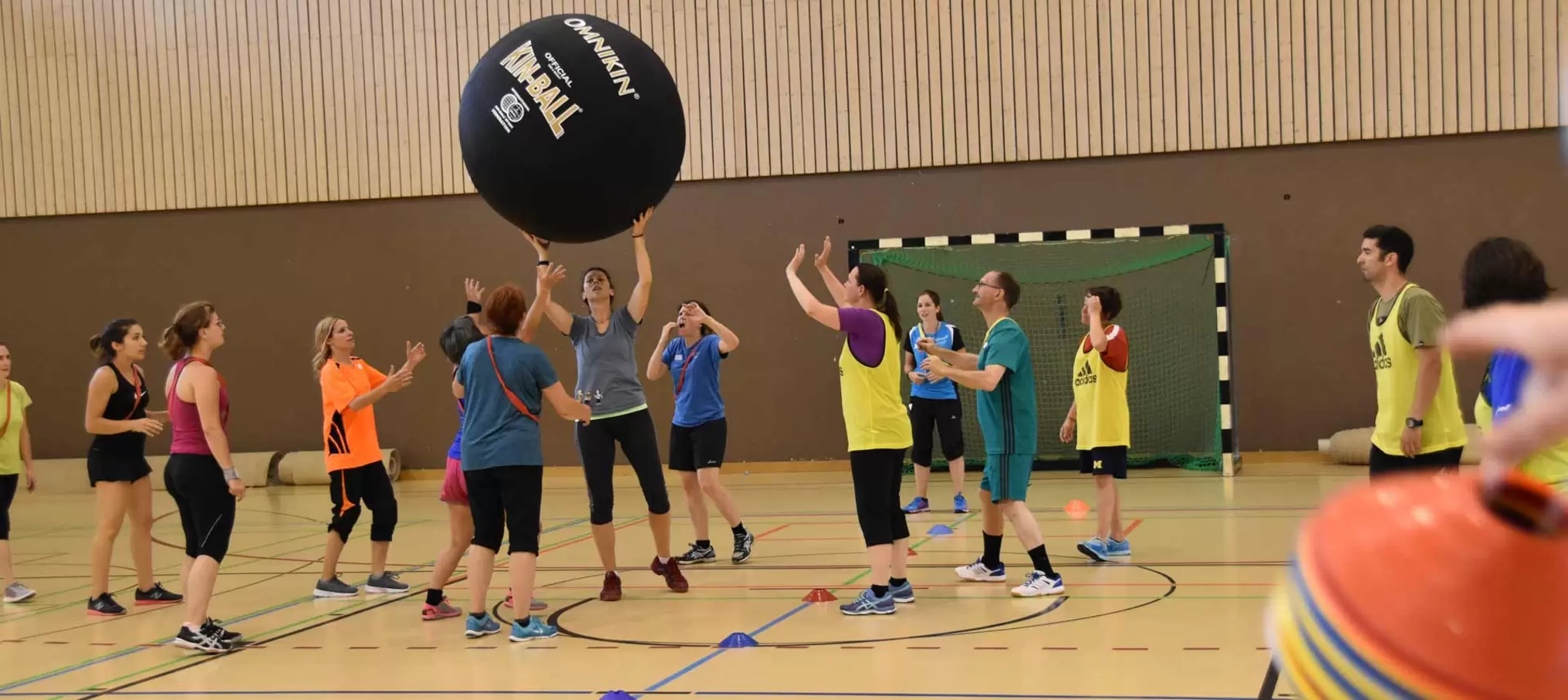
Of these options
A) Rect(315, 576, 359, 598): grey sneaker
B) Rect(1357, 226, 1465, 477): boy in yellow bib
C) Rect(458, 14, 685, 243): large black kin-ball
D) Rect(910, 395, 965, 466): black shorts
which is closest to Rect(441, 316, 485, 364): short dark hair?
Rect(315, 576, 359, 598): grey sneaker

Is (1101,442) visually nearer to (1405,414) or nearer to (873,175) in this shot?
(1405,414)

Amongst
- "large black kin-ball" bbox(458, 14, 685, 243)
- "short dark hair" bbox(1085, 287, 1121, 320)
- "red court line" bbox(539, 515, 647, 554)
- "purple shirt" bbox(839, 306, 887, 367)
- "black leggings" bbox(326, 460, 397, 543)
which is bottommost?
"red court line" bbox(539, 515, 647, 554)

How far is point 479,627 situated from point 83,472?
1097 centimetres

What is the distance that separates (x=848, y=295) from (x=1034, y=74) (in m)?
7.57

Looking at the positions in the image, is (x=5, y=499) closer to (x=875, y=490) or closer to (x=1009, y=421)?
(x=875, y=490)

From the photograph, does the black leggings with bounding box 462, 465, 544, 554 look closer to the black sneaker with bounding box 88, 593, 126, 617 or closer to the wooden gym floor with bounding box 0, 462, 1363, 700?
the wooden gym floor with bounding box 0, 462, 1363, 700

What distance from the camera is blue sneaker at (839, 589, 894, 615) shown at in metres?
5.71

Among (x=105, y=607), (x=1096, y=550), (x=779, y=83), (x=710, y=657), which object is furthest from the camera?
(x=779, y=83)

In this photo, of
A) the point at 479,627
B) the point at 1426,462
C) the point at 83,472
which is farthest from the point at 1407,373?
the point at 83,472

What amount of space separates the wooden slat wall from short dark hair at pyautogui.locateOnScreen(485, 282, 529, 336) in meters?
7.94

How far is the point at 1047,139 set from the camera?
12.7 meters

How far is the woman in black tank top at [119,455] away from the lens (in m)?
6.59

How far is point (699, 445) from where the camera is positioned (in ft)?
24.5

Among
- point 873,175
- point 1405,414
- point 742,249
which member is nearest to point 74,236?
point 742,249
